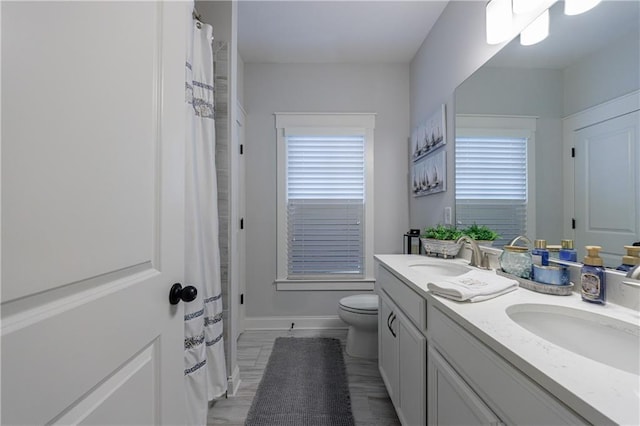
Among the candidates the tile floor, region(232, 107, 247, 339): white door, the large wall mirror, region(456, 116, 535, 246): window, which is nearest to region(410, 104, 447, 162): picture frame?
region(456, 116, 535, 246): window

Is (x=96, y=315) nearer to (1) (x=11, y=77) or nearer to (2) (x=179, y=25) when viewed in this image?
(1) (x=11, y=77)

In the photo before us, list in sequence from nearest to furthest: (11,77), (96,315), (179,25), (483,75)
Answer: (11,77)
(96,315)
(179,25)
(483,75)

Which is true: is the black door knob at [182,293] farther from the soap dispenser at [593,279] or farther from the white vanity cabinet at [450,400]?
the soap dispenser at [593,279]

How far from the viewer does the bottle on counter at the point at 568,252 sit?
41.0 inches

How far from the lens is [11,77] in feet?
1.30

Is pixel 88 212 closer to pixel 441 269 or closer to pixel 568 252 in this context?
pixel 568 252

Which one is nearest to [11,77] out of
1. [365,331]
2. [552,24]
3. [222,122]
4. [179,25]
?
[179,25]

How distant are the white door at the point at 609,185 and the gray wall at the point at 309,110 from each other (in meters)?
1.84

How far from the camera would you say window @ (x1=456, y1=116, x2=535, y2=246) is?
1.28m

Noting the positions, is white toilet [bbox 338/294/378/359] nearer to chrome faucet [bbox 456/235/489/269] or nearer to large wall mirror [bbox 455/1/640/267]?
chrome faucet [bbox 456/235/489/269]

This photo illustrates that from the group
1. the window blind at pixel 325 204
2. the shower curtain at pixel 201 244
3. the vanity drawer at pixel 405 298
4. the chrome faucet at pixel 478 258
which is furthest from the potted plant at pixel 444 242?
the shower curtain at pixel 201 244

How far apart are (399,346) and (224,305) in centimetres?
106

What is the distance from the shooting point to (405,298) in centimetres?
132

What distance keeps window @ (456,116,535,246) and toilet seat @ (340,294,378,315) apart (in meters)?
0.91
